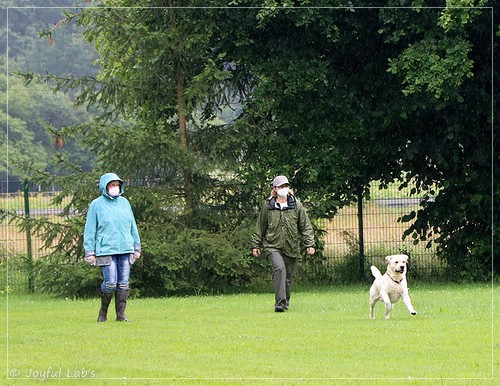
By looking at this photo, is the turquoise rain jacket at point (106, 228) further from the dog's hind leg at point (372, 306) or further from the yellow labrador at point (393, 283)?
the yellow labrador at point (393, 283)

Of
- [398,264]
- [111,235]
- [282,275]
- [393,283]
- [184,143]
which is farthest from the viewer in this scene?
[184,143]

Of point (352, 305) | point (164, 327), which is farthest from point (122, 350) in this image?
point (352, 305)

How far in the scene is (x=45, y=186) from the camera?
23031 millimetres

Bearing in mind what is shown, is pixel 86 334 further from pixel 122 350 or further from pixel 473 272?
pixel 473 272

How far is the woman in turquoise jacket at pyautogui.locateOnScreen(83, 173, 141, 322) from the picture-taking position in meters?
15.5

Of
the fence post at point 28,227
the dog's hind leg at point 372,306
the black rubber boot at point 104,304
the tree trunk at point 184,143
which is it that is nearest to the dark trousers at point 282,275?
the dog's hind leg at point 372,306

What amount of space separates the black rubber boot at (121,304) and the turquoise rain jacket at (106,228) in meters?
0.67

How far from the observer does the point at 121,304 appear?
52.4ft

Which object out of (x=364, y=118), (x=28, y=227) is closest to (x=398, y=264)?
(x=364, y=118)

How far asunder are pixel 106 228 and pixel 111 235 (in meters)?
0.12

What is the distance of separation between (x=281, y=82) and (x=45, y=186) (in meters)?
5.29

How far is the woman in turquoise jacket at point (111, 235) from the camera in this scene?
1551 centimetres

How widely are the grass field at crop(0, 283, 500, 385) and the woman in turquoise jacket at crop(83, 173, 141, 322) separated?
74cm

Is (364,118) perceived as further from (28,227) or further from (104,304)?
(104,304)
